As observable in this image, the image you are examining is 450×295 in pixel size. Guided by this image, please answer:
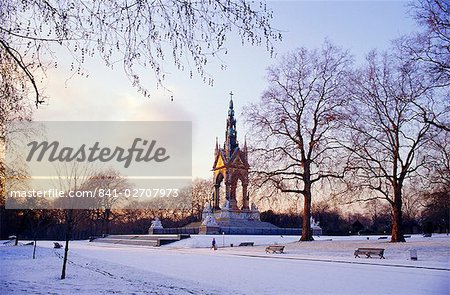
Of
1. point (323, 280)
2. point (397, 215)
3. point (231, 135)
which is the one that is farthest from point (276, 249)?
point (231, 135)

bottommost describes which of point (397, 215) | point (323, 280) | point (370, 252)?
point (323, 280)

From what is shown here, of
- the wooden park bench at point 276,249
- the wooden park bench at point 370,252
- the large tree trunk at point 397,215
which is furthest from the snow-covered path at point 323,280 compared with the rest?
the wooden park bench at point 276,249

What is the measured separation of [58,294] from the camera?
11.4 metres

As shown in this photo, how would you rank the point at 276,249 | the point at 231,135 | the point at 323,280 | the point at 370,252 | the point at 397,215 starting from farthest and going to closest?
the point at 231,135 → the point at 276,249 → the point at 397,215 → the point at 370,252 → the point at 323,280

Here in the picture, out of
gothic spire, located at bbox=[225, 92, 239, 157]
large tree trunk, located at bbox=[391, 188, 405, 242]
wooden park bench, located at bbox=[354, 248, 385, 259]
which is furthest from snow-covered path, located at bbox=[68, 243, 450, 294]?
gothic spire, located at bbox=[225, 92, 239, 157]

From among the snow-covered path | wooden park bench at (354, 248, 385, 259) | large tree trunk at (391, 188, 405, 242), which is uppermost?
large tree trunk at (391, 188, 405, 242)

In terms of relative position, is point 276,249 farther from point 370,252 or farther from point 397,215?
point 397,215

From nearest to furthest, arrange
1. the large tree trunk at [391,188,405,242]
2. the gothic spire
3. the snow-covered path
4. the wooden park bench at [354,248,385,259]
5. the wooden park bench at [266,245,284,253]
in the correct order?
the snow-covered path
the wooden park bench at [354,248,385,259]
the large tree trunk at [391,188,405,242]
the wooden park bench at [266,245,284,253]
the gothic spire

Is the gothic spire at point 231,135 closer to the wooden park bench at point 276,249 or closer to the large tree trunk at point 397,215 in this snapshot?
the wooden park bench at point 276,249

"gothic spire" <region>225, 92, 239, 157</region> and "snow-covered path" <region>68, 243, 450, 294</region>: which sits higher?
A: "gothic spire" <region>225, 92, 239, 157</region>

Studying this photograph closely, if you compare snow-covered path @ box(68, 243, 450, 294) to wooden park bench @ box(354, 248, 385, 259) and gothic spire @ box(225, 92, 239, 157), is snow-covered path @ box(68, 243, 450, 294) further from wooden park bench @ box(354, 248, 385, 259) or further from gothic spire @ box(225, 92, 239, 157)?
gothic spire @ box(225, 92, 239, 157)

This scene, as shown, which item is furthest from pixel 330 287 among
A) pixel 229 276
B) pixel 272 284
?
pixel 229 276

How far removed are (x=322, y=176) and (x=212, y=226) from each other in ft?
75.1

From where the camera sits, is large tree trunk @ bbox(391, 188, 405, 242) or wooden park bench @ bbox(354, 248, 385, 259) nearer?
wooden park bench @ bbox(354, 248, 385, 259)
